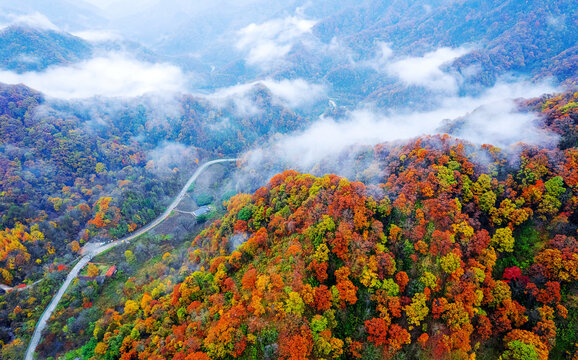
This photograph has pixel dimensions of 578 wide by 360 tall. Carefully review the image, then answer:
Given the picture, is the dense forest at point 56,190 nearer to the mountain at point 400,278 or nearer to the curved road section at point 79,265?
the curved road section at point 79,265

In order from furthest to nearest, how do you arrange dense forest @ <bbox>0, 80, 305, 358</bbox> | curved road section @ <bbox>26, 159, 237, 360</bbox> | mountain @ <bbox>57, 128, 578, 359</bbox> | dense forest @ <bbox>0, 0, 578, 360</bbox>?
dense forest @ <bbox>0, 80, 305, 358</bbox>, curved road section @ <bbox>26, 159, 237, 360</bbox>, dense forest @ <bbox>0, 0, 578, 360</bbox>, mountain @ <bbox>57, 128, 578, 359</bbox>

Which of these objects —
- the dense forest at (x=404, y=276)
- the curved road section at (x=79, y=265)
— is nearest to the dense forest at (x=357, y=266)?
the dense forest at (x=404, y=276)

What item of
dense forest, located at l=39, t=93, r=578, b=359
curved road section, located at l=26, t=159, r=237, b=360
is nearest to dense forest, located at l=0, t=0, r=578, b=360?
dense forest, located at l=39, t=93, r=578, b=359

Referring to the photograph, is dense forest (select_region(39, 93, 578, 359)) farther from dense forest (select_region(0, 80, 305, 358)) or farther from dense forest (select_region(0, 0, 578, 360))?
dense forest (select_region(0, 80, 305, 358))

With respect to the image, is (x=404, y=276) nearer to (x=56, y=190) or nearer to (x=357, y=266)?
(x=357, y=266)

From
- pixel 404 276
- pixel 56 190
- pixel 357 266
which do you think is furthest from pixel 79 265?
pixel 404 276

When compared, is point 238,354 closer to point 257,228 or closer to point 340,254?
point 340,254

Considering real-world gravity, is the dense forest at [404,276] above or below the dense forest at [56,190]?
above

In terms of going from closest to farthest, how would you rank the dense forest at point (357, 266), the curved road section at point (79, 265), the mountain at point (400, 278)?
1. the mountain at point (400, 278)
2. the dense forest at point (357, 266)
3. the curved road section at point (79, 265)
